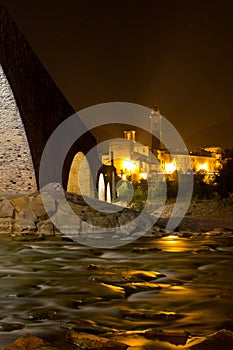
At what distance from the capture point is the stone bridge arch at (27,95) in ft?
50.2

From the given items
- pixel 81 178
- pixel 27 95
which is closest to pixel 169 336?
pixel 27 95

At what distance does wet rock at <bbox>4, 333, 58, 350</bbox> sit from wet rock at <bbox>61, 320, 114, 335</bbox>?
59 centimetres

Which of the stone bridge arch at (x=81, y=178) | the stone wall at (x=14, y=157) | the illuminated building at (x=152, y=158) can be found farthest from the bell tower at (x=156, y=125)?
the stone wall at (x=14, y=157)

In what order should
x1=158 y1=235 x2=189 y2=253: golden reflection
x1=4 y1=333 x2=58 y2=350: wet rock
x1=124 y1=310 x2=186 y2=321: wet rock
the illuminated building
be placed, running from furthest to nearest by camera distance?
the illuminated building, x1=158 y1=235 x2=189 y2=253: golden reflection, x1=124 y1=310 x2=186 y2=321: wet rock, x1=4 y1=333 x2=58 y2=350: wet rock

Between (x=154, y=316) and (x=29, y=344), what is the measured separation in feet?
5.19

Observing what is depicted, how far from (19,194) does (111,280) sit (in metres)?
9.41

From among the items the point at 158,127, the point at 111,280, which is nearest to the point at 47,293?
the point at 111,280

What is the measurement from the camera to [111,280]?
7.52m

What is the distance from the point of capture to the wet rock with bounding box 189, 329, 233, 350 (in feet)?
14.3

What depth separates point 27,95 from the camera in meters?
17.1

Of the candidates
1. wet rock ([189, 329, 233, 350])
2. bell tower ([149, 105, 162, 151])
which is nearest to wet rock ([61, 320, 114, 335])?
wet rock ([189, 329, 233, 350])

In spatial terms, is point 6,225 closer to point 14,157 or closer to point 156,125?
point 14,157

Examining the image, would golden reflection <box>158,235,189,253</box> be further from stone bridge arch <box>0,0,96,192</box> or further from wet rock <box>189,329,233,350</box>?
wet rock <box>189,329,233,350</box>

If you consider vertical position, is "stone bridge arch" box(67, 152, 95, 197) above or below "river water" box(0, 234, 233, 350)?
above
